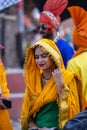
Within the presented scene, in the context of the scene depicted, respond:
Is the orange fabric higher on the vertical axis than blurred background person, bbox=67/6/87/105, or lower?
lower

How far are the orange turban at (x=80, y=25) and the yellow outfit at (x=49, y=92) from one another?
41 centimetres

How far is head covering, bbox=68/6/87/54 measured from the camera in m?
6.00

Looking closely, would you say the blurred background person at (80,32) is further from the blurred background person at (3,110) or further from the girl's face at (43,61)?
the blurred background person at (3,110)

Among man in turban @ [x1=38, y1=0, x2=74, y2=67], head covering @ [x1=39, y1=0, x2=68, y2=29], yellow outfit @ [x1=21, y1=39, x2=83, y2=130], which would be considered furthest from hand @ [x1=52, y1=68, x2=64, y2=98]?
head covering @ [x1=39, y1=0, x2=68, y2=29]

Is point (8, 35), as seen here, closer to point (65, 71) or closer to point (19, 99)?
point (19, 99)

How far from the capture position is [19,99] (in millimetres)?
10070

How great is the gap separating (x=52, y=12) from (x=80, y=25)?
94 cm

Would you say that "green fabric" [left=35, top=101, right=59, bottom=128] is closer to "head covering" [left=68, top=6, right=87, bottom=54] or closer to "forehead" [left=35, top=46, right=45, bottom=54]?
"forehead" [left=35, top=46, right=45, bottom=54]

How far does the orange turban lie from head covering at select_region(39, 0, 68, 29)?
2.28 feet

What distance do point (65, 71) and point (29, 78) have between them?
0.39 metres

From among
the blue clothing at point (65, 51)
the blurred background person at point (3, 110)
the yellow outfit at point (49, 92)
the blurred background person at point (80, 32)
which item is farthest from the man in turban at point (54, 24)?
the yellow outfit at point (49, 92)

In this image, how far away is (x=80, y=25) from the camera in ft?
19.8

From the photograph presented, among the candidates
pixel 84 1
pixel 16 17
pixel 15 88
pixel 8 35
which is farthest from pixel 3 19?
pixel 84 1

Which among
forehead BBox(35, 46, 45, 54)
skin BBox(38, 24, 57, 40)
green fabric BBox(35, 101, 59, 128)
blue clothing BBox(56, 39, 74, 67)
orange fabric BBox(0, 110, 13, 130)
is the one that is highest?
skin BBox(38, 24, 57, 40)
